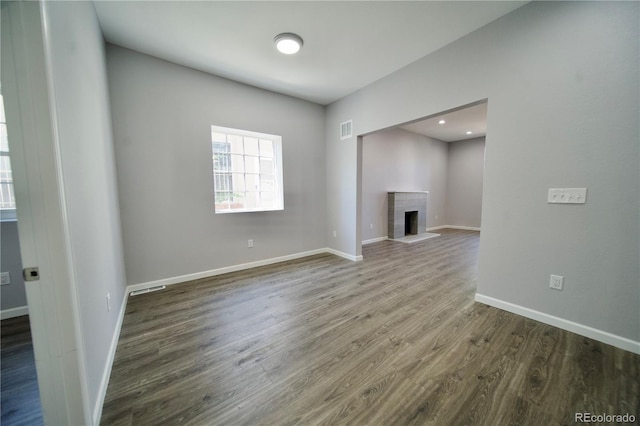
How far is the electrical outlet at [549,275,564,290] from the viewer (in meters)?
1.90

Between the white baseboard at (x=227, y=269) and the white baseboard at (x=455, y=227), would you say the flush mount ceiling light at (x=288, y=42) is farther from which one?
the white baseboard at (x=455, y=227)

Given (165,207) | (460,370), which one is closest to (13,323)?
(165,207)

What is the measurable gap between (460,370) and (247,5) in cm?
327

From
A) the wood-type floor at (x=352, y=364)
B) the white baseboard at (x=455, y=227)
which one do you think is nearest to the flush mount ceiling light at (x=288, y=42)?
the wood-type floor at (x=352, y=364)

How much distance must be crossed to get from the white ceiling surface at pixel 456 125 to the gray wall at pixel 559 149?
228 centimetres

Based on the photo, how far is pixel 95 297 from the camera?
1.32 m

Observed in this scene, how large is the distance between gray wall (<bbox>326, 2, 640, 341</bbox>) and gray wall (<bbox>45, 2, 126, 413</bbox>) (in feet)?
10.0

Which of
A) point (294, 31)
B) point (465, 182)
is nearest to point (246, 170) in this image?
point (294, 31)

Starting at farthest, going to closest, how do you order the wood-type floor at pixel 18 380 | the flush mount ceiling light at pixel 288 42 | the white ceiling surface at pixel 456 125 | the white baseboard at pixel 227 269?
the white ceiling surface at pixel 456 125 < the white baseboard at pixel 227 269 < the flush mount ceiling light at pixel 288 42 < the wood-type floor at pixel 18 380

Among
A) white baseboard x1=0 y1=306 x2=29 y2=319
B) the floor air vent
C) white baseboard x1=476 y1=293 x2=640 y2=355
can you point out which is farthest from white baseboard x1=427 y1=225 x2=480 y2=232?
white baseboard x1=0 y1=306 x2=29 y2=319

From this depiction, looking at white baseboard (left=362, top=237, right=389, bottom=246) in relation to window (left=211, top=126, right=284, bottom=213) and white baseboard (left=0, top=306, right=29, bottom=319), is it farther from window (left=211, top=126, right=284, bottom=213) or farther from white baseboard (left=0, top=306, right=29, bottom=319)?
white baseboard (left=0, top=306, right=29, bottom=319)

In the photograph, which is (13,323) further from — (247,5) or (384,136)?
(384,136)

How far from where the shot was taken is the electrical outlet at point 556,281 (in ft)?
6.22

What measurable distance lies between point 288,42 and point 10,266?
3491 millimetres
